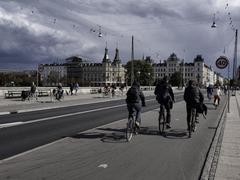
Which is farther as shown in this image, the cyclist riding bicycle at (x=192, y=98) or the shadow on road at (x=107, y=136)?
the cyclist riding bicycle at (x=192, y=98)

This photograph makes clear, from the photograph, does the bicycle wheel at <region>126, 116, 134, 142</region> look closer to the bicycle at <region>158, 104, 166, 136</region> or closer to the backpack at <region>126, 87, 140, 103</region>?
the backpack at <region>126, 87, 140, 103</region>

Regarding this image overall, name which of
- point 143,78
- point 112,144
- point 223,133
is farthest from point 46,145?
point 143,78

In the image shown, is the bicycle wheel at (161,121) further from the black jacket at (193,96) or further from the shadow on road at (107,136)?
the shadow on road at (107,136)

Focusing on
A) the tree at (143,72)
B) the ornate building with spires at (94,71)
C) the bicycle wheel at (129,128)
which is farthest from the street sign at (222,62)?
the ornate building with spires at (94,71)

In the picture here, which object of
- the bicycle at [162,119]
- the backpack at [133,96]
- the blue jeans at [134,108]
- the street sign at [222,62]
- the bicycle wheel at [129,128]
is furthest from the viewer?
the street sign at [222,62]

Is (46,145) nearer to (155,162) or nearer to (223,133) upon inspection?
(155,162)

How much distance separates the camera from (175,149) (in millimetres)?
10297

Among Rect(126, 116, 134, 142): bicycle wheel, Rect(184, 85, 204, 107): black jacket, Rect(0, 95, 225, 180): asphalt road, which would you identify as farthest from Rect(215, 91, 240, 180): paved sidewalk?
Rect(126, 116, 134, 142): bicycle wheel

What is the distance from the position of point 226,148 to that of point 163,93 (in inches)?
138

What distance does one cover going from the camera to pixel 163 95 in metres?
13.3

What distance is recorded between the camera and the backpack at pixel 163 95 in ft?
43.4

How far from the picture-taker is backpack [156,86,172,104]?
1322 cm

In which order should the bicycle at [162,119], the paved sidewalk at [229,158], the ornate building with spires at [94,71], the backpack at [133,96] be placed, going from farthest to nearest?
the ornate building with spires at [94,71] → the bicycle at [162,119] → the backpack at [133,96] → the paved sidewalk at [229,158]

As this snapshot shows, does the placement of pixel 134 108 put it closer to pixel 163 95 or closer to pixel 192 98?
pixel 163 95
